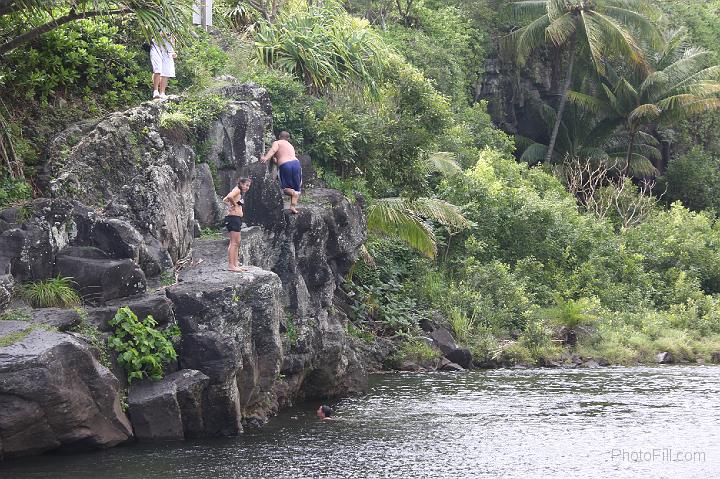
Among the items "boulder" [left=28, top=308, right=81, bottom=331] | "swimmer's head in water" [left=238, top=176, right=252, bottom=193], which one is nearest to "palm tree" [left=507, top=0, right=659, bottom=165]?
"swimmer's head in water" [left=238, top=176, right=252, bottom=193]

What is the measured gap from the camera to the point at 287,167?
19.6m

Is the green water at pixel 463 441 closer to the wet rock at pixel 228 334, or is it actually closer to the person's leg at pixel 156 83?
the wet rock at pixel 228 334

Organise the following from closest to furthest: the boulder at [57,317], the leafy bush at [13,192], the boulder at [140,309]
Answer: the boulder at [57,317] < the boulder at [140,309] < the leafy bush at [13,192]

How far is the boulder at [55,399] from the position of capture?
13.6 meters

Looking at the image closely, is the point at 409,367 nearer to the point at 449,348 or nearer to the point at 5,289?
the point at 449,348

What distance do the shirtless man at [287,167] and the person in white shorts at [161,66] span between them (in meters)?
2.35

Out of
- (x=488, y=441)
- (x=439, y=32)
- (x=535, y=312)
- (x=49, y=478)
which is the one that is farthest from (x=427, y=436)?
(x=439, y=32)

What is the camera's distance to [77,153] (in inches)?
685

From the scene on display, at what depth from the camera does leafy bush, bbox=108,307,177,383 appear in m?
15.2

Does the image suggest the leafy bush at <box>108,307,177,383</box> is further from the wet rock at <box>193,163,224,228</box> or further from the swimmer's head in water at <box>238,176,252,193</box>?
the wet rock at <box>193,163,224,228</box>

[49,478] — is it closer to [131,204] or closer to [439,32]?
[131,204]

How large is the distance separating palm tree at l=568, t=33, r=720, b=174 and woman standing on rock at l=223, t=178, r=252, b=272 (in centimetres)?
2538

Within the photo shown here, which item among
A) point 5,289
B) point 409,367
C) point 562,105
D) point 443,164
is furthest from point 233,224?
point 562,105

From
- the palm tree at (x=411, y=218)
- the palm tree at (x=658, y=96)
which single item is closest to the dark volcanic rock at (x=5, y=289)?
the palm tree at (x=411, y=218)
